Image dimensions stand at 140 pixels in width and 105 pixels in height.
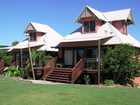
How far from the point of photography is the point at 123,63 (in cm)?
2634

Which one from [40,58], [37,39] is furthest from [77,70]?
[37,39]

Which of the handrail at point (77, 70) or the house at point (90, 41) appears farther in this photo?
the house at point (90, 41)

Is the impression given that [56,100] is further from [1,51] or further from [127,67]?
[1,51]

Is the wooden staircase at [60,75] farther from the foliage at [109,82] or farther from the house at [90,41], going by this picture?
the foliage at [109,82]

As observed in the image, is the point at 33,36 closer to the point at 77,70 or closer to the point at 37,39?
the point at 37,39

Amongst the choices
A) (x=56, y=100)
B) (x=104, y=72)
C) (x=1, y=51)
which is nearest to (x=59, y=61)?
(x=104, y=72)

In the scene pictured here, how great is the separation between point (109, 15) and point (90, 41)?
6.41m

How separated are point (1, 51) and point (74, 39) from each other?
62.9 feet

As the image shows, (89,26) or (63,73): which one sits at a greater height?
(89,26)

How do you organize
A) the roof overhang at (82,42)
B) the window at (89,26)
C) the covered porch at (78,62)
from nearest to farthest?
the covered porch at (78,62), the roof overhang at (82,42), the window at (89,26)

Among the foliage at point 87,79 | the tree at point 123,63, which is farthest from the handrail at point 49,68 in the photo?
the tree at point 123,63

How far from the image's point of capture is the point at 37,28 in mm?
42156

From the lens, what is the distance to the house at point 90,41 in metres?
29.1

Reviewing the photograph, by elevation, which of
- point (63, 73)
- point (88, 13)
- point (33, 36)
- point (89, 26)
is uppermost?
point (88, 13)
